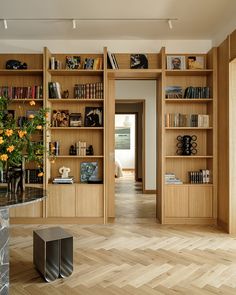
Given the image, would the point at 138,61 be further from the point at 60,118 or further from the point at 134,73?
the point at 60,118

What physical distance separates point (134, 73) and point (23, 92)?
1728mm

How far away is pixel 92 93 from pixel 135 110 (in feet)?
16.6

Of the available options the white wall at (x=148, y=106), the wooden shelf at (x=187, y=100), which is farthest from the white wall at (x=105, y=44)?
the white wall at (x=148, y=106)

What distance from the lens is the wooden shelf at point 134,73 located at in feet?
14.6

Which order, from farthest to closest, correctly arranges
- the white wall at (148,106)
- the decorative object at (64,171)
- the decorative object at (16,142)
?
1. the white wall at (148,106)
2. the decorative object at (64,171)
3. the decorative object at (16,142)

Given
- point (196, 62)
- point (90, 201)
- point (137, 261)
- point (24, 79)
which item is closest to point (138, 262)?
point (137, 261)

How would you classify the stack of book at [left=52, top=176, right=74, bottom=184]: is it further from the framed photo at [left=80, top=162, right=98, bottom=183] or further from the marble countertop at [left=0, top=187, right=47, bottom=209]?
the marble countertop at [left=0, top=187, right=47, bottom=209]

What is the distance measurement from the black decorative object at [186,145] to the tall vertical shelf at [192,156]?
0.06 metres

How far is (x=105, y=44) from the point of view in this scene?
475 centimetres

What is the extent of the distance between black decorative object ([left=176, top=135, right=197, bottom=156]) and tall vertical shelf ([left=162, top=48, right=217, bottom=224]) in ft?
0.20

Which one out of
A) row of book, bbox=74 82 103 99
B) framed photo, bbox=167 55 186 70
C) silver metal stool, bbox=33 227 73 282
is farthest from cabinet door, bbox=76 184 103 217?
framed photo, bbox=167 55 186 70

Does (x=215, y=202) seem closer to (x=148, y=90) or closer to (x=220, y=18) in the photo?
(x=220, y=18)

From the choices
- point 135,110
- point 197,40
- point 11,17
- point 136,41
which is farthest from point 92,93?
point 135,110

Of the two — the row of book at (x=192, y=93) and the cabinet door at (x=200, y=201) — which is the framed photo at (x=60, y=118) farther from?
the cabinet door at (x=200, y=201)
